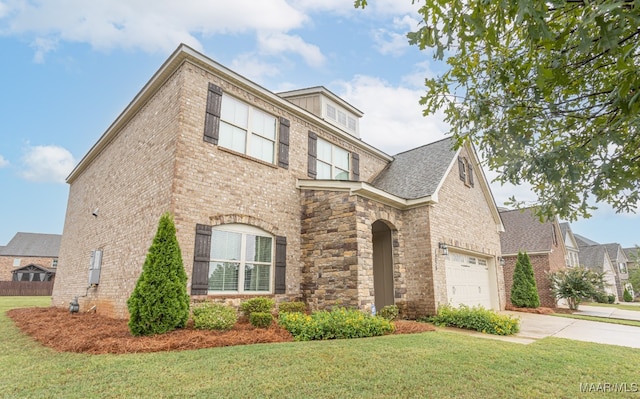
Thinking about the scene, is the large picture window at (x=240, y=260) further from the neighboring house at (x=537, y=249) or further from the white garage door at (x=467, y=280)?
the neighboring house at (x=537, y=249)

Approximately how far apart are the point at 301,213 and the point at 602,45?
870 centimetres

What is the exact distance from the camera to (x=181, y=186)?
25.8 feet

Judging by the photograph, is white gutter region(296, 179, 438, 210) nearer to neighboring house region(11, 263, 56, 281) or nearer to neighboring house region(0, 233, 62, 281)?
neighboring house region(11, 263, 56, 281)

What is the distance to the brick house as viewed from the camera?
328 inches

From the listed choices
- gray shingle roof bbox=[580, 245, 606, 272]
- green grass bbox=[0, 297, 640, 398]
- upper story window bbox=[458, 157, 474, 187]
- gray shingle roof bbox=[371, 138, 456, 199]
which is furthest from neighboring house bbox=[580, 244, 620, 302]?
green grass bbox=[0, 297, 640, 398]

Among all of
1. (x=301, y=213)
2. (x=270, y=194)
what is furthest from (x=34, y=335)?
(x=301, y=213)

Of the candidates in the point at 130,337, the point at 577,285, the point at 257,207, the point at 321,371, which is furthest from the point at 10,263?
the point at 577,285

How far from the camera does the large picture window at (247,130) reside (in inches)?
361

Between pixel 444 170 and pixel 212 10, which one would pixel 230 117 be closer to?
pixel 212 10

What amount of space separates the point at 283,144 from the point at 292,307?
4.79m

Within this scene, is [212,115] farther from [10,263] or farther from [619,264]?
[10,263]

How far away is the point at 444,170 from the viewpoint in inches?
478

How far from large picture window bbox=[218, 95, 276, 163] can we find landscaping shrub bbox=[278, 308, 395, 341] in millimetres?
4731

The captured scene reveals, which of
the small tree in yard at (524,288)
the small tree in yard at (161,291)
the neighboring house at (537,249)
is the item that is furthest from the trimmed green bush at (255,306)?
the neighboring house at (537,249)
